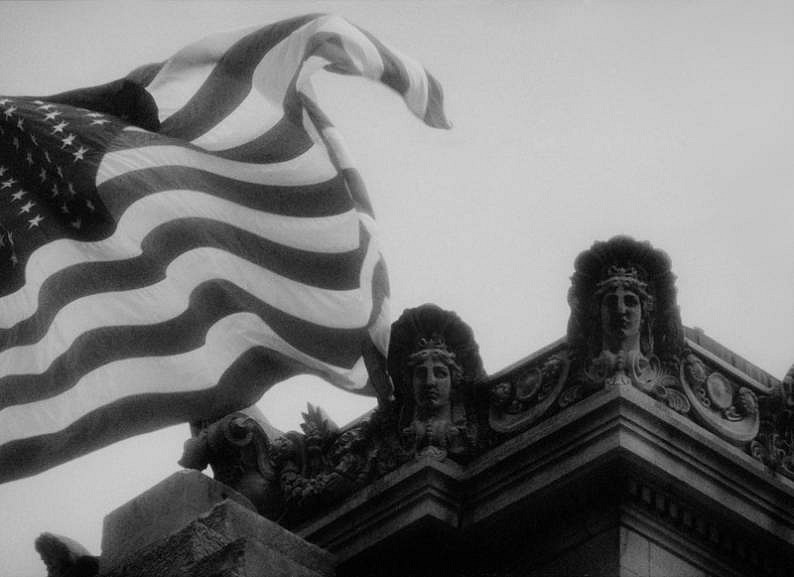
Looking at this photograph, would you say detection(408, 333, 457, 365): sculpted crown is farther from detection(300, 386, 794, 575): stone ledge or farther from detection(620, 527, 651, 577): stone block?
detection(620, 527, 651, 577): stone block

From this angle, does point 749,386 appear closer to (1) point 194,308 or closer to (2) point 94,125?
(1) point 194,308

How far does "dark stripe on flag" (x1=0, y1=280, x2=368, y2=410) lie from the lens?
17500 millimetres

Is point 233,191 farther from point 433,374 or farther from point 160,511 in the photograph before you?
point 160,511

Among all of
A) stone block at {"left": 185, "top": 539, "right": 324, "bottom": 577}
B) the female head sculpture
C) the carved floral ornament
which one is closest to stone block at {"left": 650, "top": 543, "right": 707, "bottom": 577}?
the carved floral ornament

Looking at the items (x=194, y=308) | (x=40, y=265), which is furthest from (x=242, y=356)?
(x=40, y=265)

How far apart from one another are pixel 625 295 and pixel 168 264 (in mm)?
3825

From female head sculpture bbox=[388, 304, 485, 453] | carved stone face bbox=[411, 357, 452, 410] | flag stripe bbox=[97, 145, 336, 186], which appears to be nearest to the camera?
female head sculpture bbox=[388, 304, 485, 453]

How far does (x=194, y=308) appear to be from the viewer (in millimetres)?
18188

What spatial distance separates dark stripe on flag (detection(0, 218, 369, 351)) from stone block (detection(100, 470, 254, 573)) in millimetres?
1546

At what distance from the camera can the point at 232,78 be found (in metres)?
20.8

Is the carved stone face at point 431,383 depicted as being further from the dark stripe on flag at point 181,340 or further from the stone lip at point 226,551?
the stone lip at point 226,551

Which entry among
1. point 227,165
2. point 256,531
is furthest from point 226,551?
point 227,165

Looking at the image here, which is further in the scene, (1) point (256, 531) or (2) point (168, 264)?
(2) point (168, 264)

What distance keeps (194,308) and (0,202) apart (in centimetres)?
200
